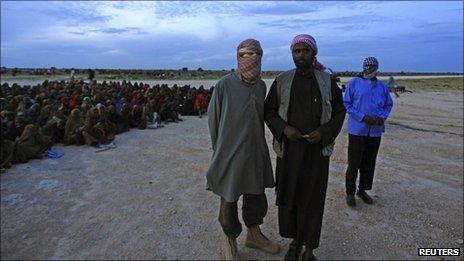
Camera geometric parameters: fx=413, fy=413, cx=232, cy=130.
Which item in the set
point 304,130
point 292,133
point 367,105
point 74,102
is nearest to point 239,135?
point 292,133

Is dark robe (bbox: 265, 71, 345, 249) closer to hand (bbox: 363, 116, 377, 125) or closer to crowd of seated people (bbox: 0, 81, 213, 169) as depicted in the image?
hand (bbox: 363, 116, 377, 125)

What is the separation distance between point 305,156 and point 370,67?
197cm

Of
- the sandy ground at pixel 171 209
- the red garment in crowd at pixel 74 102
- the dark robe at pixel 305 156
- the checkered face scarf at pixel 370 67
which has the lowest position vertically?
the sandy ground at pixel 171 209

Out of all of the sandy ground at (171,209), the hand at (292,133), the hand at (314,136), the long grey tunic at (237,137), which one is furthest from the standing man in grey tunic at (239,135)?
the sandy ground at (171,209)

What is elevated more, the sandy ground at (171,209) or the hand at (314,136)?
the hand at (314,136)

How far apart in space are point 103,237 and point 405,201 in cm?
388

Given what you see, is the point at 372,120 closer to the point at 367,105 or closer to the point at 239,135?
the point at 367,105

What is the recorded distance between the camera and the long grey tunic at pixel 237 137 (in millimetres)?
3527

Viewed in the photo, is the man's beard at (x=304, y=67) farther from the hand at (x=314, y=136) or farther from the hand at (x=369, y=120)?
the hand at (x=369, y=120)

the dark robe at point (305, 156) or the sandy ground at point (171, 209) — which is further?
the sandy ground at point (171, 209)

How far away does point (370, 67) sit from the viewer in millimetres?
4957

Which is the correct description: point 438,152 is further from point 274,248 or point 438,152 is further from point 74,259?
point 74,259

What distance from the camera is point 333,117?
11.8 ft

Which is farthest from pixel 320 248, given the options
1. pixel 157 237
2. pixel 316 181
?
pixel 157 237
